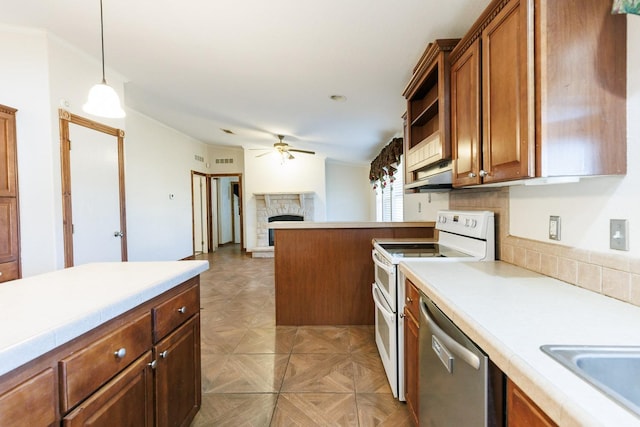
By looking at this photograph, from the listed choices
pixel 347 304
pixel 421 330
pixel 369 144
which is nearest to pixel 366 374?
pixel 347 304

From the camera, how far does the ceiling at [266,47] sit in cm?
194

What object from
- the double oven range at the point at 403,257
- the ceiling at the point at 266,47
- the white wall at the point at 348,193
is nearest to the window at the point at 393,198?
the ceiling at the point at 266,47

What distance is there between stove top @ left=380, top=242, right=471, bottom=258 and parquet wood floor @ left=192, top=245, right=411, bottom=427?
93cm

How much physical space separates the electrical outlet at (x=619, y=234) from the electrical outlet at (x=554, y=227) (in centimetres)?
24

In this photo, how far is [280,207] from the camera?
732 cm

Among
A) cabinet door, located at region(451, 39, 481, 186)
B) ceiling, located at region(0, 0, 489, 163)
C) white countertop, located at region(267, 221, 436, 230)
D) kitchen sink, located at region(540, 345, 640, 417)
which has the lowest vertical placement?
kitchen sink, located at region(540, 345, 640, 417)

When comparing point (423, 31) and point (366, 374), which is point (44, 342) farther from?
point (423, 31)

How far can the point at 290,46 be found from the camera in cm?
240

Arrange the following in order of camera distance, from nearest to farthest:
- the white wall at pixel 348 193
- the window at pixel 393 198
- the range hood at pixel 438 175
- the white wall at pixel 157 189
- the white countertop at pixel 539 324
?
the white countertop at pixel 539 324 < the range hood at pixel 438 175 < the white wall at pixel 157 189 < the window at pixel 393 198 < the white wall at pixel 348 193

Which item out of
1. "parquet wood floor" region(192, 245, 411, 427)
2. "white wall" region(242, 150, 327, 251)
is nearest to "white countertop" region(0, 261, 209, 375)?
"parquet wood floor" region(192, 245, 411, 427)

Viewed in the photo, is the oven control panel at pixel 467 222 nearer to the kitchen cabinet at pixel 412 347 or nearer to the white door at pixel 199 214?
the kitchen cabinet at pixel 412 347

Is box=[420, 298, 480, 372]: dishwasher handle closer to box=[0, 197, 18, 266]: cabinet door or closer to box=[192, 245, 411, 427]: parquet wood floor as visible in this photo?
box=[192, 245, 411, 427]: parquet wood floor

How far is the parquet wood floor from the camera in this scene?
1772mm

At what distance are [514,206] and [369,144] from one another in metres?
4.20
